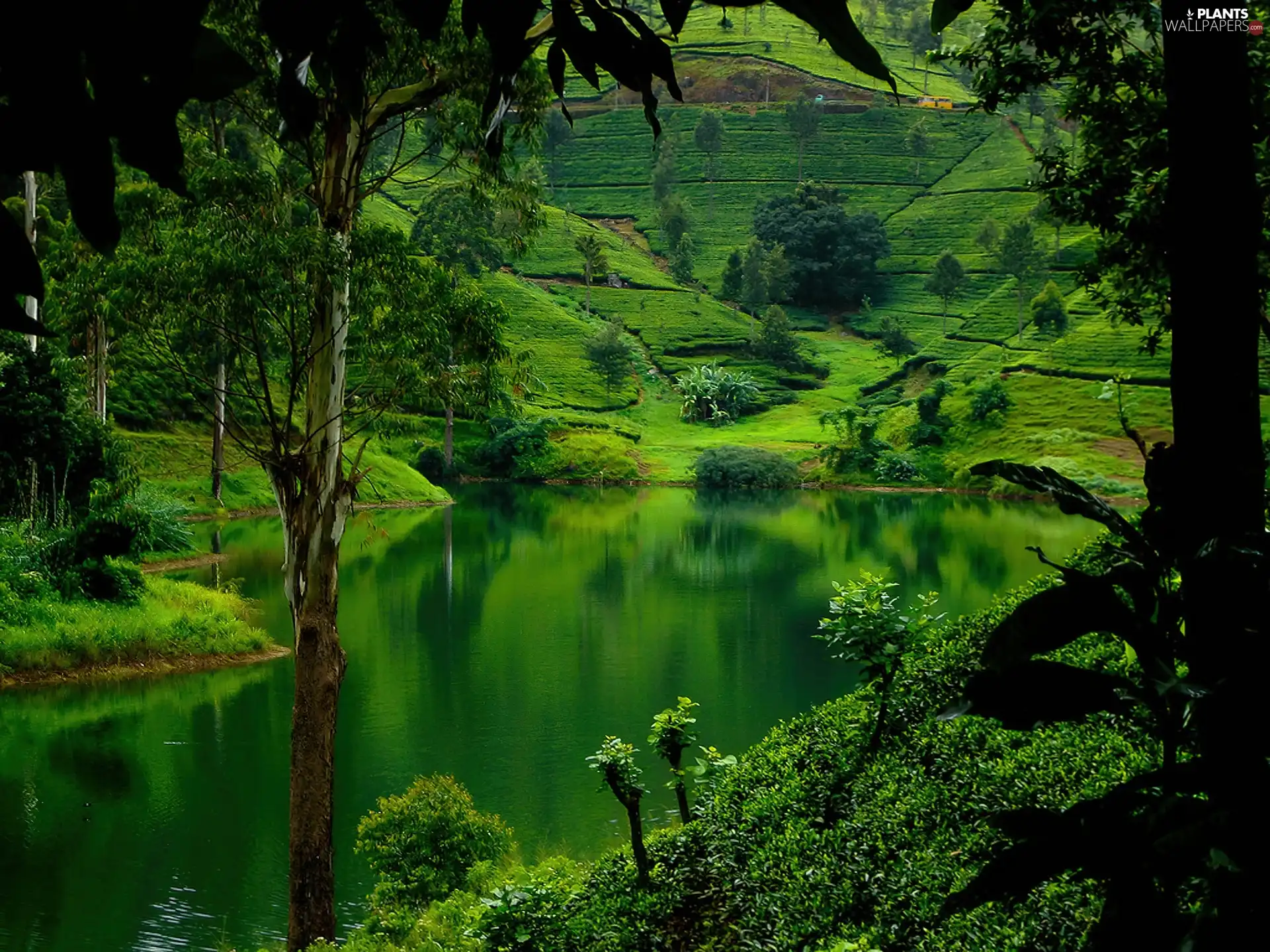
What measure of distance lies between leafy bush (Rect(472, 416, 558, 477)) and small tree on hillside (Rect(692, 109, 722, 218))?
41.5 m

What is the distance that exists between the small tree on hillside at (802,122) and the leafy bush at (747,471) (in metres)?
44.9

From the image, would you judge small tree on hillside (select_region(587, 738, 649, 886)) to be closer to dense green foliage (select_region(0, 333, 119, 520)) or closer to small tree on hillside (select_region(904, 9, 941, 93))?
dense green foliage (select_region(0, 333, 119, 520))

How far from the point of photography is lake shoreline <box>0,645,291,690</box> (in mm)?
14211

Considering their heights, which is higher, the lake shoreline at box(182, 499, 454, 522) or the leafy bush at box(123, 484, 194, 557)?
the leafy bush at box(123, 484, 194, 557)

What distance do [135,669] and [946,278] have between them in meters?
58.2

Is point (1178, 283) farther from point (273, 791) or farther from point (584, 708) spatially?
point (584, 708)

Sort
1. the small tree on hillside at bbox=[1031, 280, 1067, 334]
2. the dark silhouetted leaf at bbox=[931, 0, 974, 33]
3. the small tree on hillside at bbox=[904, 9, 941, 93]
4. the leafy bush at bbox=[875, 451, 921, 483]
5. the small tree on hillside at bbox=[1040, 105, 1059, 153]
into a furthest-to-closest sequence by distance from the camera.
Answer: the small tree on hillside at bbox=[904, 9, 941, 93] → the small tree on hillside at bbox=[1040, 105, 1059, 153] → the small tree on hillside at bbox=[1031, 280, 1067, 334] → the leafy bush at bbox=[875, 451, 921, 483] → the dark silhouetted leaf at bbox=[931, 0, 974, 33]

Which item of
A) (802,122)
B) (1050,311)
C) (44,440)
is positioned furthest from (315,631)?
(802,122)

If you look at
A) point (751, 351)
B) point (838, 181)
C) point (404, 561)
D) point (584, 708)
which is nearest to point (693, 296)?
point (751, 351)

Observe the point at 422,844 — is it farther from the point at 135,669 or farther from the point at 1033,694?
the point at 135,669

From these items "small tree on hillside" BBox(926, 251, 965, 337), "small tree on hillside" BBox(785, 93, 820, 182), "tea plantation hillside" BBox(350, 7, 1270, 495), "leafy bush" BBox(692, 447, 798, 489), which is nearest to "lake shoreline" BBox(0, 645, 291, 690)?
"tea plantation hillside" BBox(350, 7, 1270, 495)

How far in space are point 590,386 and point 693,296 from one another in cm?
1538

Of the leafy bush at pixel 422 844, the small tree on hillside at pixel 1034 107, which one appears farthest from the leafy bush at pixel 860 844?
the small tree on hillside at pixel 1034 107

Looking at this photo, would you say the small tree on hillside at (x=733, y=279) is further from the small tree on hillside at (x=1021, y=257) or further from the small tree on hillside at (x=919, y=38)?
the small tree on hillside at (x=919, y=38)
